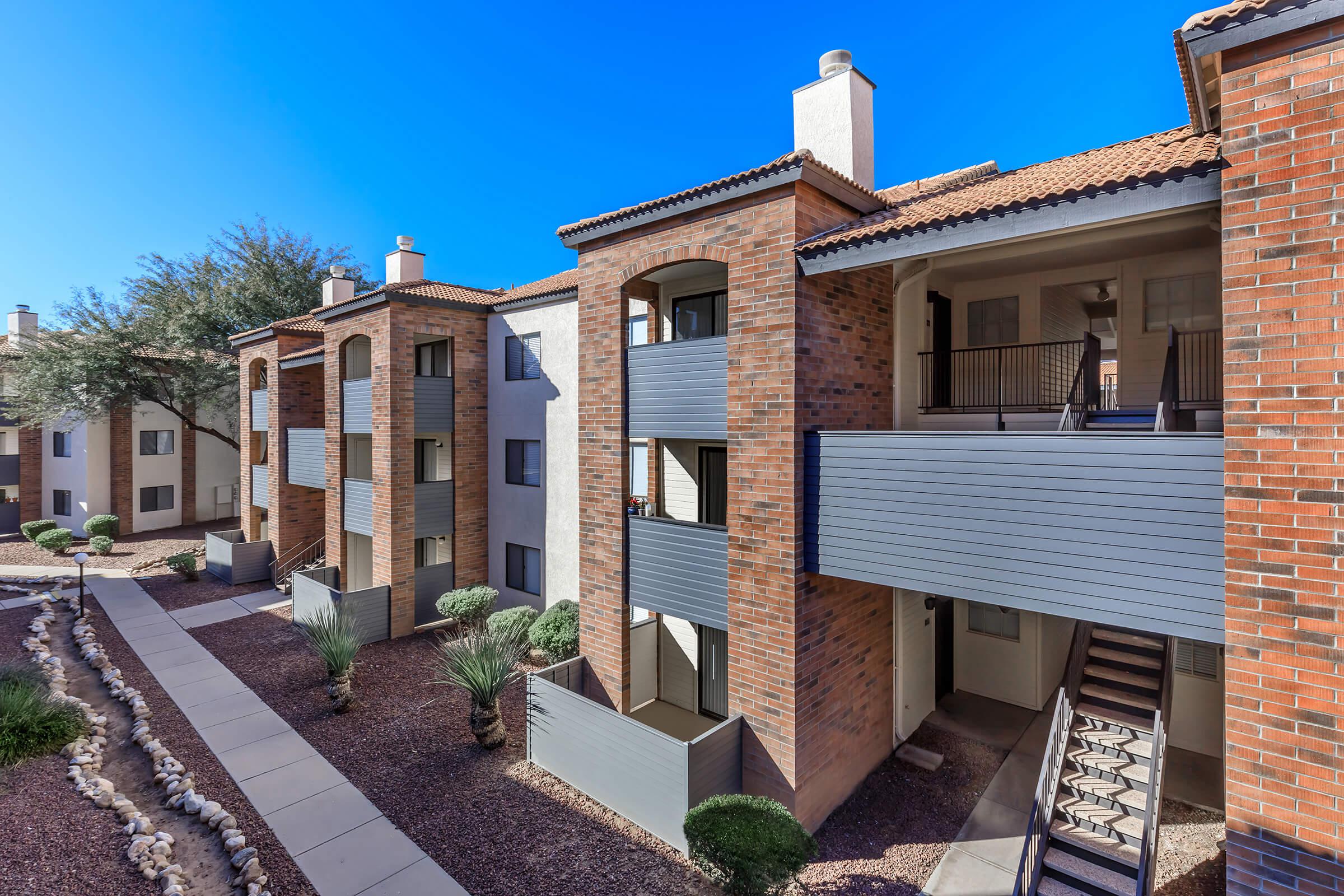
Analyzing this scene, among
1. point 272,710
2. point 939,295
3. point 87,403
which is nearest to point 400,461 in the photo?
point 272,710

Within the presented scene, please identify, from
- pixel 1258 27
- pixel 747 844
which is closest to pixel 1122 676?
pixel 747 844

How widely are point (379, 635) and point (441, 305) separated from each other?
830cm

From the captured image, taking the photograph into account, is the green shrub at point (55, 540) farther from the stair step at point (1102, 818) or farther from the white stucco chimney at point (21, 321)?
the stair step at point (1102, 818)

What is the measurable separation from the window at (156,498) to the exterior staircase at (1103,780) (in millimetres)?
34274

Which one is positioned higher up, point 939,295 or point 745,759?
point 939,295

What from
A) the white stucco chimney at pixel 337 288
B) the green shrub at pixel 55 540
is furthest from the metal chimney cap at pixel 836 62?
the green shrub at pixel 55 540

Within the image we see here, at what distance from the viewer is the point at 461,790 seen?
828 centimetres

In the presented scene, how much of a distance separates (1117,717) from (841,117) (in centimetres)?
936

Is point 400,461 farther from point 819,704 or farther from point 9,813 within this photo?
point 819,704

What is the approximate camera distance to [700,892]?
646cm

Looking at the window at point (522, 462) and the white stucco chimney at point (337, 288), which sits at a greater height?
the white stucco chimney at point (337, 288)

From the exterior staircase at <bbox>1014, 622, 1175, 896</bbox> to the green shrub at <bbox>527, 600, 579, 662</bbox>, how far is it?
792cm

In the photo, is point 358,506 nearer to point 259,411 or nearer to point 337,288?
point 337,288

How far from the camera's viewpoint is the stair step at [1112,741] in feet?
23.4
